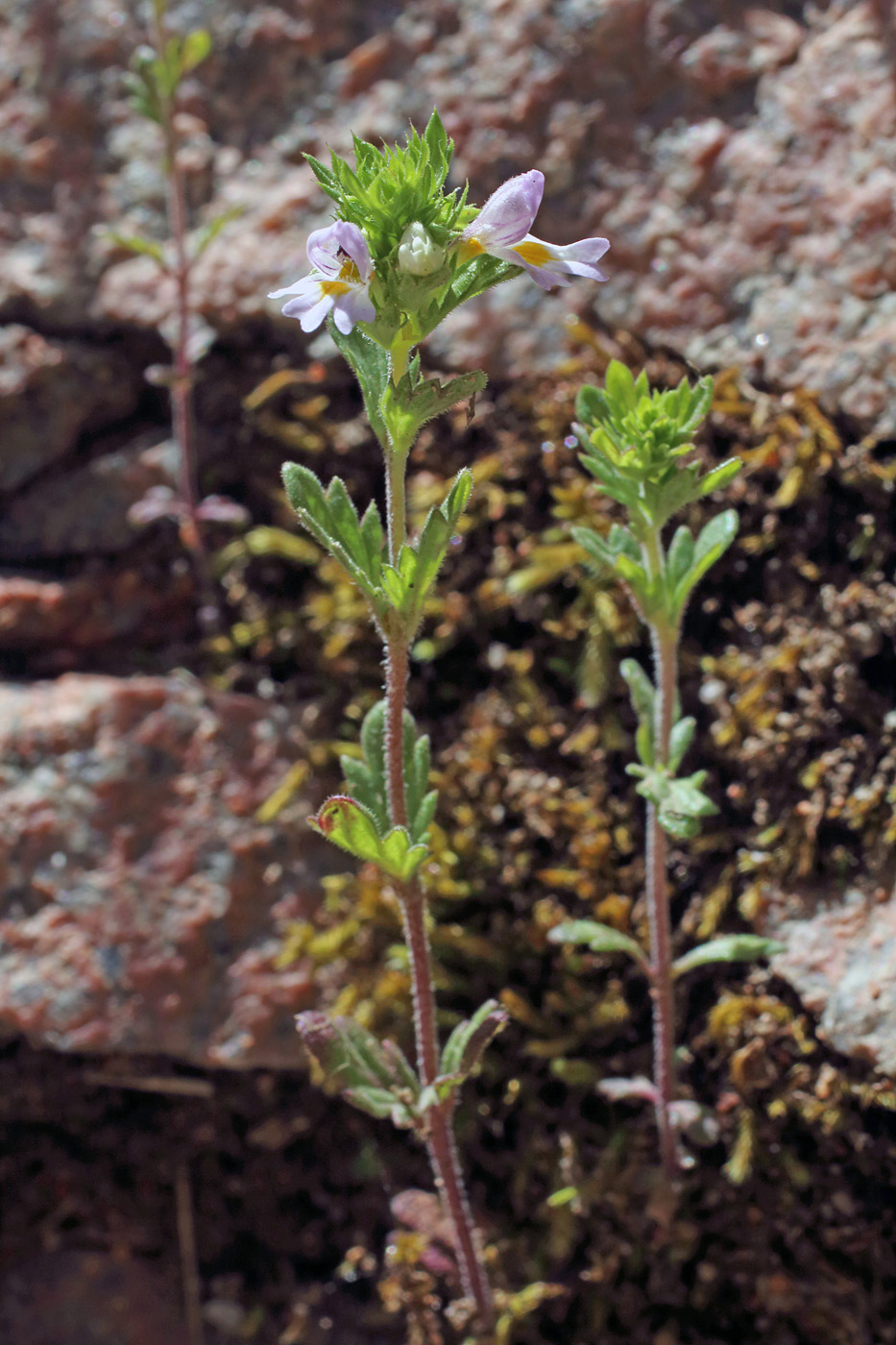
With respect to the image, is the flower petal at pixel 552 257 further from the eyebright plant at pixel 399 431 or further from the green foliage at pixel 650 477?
the green foliage at pixel 650 477

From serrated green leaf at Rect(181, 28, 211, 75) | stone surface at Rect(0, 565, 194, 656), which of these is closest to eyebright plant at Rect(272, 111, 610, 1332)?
stone surface at Rect(0, 565, 194, 656)

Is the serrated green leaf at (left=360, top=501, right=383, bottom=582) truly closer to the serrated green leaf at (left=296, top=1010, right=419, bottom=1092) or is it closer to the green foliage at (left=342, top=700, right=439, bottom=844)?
the green foliage at (left=342, top=700, right=439, bottom=844)

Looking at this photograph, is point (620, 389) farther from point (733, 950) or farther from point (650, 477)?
point (733, 950)

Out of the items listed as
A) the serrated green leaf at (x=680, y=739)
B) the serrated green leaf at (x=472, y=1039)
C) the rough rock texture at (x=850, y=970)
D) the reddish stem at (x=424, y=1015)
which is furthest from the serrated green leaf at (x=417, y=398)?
the rough rock texture at (x=850, y=970)

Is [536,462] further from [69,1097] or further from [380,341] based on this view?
[69,1097]

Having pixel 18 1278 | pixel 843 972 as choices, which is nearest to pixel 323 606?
pixel 843 972
